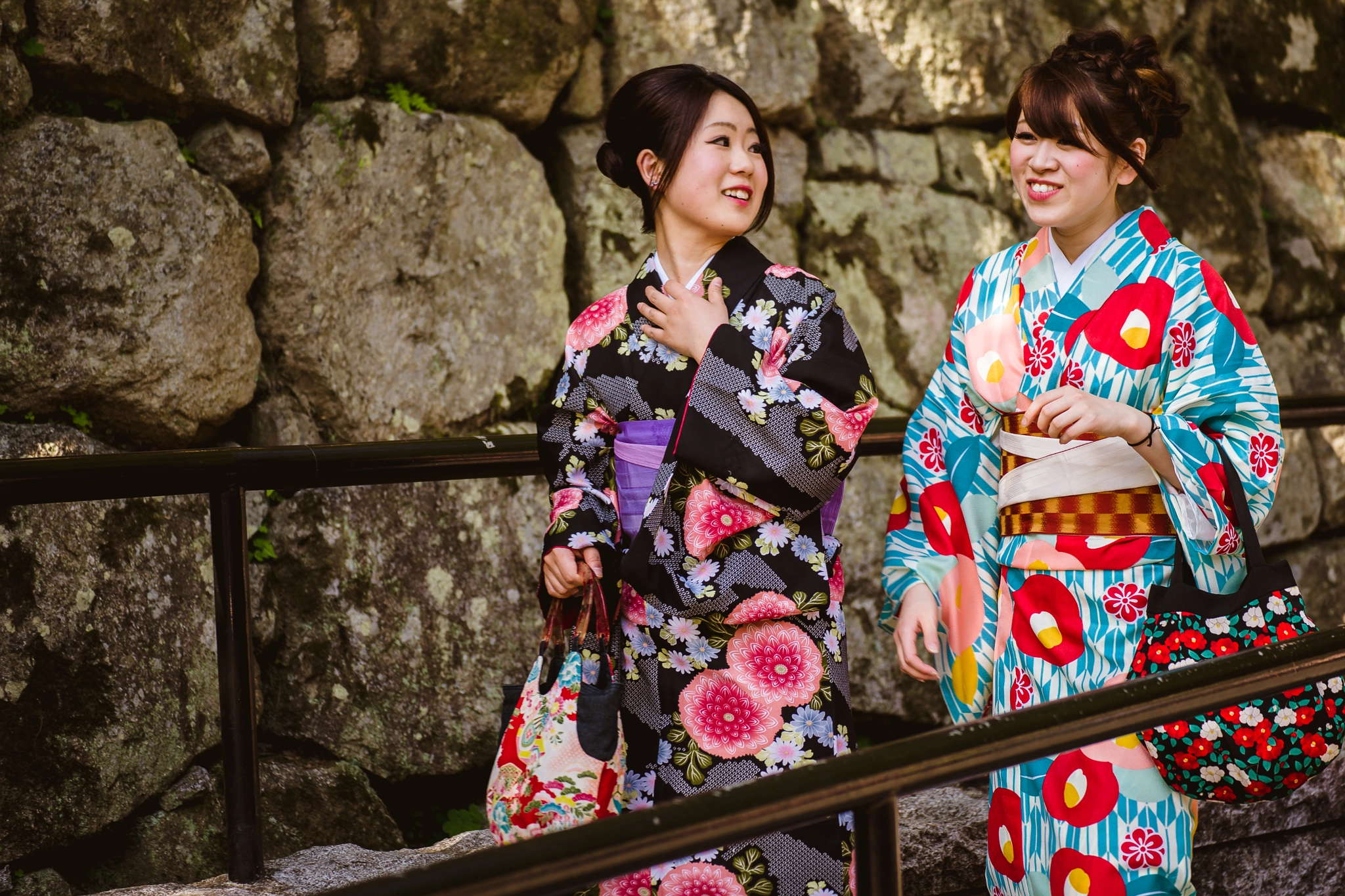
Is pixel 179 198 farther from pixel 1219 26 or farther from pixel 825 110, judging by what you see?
pixel 1219 26

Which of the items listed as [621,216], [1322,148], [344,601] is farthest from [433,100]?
[1322,148]

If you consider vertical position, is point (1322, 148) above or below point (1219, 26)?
below

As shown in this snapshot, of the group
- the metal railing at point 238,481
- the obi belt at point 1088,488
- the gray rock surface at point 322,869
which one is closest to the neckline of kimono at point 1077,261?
the obi belt at point 1088,488

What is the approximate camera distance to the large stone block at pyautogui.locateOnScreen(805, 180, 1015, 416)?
4.00 metres

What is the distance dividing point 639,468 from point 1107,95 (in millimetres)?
913

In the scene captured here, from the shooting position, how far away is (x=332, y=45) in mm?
3098


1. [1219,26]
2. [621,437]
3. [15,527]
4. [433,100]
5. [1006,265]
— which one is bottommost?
[15,527]

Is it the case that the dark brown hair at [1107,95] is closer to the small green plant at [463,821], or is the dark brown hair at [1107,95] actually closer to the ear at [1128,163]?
the ear at [1128,163]

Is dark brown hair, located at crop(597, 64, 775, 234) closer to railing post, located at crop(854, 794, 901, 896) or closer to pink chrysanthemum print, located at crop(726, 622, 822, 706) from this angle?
pink chrysanthemum print, located at crop(726, 622, 822, 706)

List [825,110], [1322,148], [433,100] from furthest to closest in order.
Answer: [1322,148]
[825,110]
[433,100]

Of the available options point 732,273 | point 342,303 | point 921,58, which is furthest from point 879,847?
point 921,58

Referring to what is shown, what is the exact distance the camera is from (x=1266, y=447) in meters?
1.72

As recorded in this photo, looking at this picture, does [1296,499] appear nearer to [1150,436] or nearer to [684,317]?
[1150,436]

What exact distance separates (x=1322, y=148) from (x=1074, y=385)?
424 centimetres
